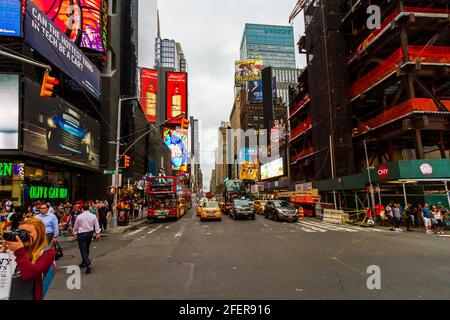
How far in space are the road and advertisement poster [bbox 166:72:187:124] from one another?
76263 millimetres

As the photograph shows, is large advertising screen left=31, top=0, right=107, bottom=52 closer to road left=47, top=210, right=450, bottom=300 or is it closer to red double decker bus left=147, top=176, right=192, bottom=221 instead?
red double decker bus left=147, top=176, right=192, bottom=221

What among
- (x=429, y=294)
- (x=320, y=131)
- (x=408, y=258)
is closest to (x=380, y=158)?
(x=320, y=131)

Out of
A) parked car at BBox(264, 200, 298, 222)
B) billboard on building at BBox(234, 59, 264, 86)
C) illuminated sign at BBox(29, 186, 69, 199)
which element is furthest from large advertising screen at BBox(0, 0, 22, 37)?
billboard on building at BBox(234, 59, 264, 86)

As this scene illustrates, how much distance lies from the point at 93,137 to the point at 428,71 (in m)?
33.9

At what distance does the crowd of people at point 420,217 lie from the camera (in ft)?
57.0

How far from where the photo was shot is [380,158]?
34219 mm

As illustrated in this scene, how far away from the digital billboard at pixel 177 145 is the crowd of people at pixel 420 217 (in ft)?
299

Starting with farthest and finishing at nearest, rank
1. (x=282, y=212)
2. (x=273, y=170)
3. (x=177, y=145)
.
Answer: (x=177, y=145), (x=273, y=170), (x=282, y=212)

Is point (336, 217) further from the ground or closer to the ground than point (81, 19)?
closer to the ground

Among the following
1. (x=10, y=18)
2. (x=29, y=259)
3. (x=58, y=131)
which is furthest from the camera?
(x=58, y=131)

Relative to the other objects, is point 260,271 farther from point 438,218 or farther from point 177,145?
point 177,145

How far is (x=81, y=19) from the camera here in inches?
1291

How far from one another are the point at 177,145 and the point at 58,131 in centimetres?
8632

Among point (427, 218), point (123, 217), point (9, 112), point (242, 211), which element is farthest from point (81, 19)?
point (427, 218)
